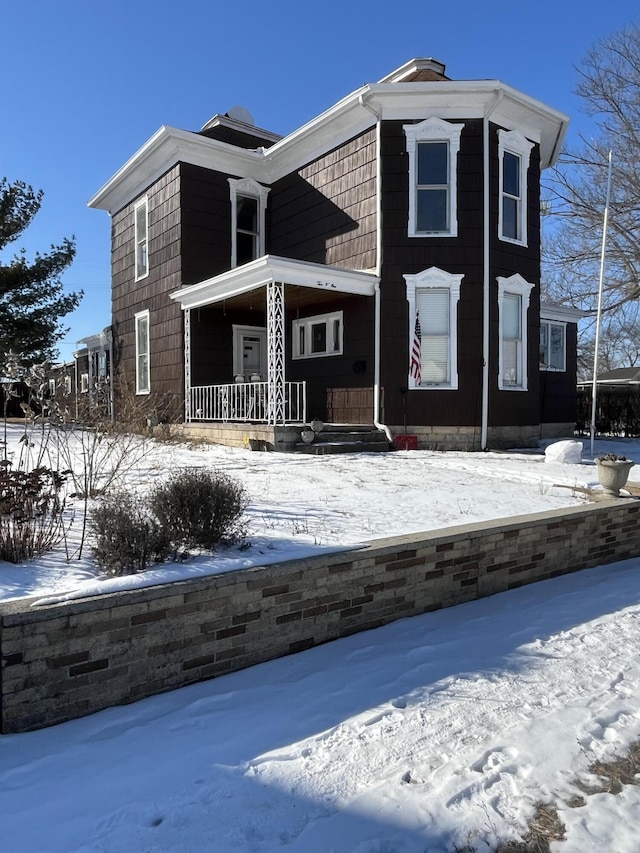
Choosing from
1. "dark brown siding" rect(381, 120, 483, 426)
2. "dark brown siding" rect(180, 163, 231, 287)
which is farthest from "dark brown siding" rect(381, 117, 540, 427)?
"dark brown siding" rect(180, 163, 231, 287)

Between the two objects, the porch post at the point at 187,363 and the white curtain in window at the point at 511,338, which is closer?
the white curtain in window at the point at 511,338

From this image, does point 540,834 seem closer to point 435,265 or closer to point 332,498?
point 332,498

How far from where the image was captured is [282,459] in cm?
831

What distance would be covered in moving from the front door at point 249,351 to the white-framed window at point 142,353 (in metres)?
2.66

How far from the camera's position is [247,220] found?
14.3 meters

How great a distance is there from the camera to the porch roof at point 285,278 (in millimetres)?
9797

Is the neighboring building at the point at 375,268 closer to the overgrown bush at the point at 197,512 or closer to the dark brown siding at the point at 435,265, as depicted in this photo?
the dark brown siding at the point at 435,265

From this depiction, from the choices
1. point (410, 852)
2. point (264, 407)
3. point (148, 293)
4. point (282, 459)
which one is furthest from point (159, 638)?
point (148, 293)

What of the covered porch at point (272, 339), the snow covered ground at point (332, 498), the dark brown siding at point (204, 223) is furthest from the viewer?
the dark brown siding at point (204, 223)

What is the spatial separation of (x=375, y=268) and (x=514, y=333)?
9.94ft

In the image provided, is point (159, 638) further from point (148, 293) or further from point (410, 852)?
point (148, 293)

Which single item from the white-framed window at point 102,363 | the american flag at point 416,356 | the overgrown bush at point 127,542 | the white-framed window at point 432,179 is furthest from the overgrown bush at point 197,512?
the white-framed window at point 102,363

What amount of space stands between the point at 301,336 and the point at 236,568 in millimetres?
10204

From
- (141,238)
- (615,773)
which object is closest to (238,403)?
(141,238)
